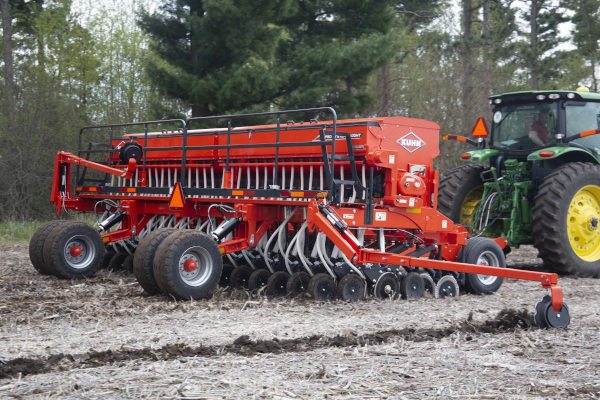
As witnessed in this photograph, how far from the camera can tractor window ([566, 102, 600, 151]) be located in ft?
36.7

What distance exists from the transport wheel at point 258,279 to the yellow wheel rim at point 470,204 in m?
3.71

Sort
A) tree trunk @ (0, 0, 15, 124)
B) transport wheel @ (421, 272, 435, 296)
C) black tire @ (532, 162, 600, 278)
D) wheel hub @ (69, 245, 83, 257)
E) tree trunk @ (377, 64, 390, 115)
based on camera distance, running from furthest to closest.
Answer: tree trunk @ (377, 64, 390, 115) < tree trunk @ (0, 0, 15, 124) < black tire @ (532, 162, 600, 278) < wheel hub @ (69, 245, 83, 257) < transport wheel @ (421, 272, 435, 296)

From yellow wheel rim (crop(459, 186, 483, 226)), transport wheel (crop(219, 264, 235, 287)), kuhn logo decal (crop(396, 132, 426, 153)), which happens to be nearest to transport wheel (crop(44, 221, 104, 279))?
transport wheel (crop(219, 264, 235, 287))

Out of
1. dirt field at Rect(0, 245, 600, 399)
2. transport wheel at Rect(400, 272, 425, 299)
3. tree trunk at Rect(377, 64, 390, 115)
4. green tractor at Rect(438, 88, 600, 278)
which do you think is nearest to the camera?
dirt field at Rect(0, 245, 600, 399)

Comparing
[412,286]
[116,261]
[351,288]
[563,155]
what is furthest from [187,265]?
[563,155]

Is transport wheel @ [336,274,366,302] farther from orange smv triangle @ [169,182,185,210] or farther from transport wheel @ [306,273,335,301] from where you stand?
orange smv triangle @ [169,182,185,210]

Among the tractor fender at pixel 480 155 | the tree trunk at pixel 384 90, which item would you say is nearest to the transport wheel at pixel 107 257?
the tractor fender at pixel 480 155

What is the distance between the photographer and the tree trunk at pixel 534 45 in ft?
90.2

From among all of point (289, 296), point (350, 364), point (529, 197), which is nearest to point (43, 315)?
point (289, 296)

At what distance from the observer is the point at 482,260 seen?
954 centimetres

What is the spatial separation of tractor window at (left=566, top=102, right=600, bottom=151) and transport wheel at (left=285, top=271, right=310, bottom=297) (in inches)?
183

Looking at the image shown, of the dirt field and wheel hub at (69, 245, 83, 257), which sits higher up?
wheel hub at (69, 245, 83, 257)

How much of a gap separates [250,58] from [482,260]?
10886mm

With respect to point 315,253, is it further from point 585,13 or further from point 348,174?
point 585,13
